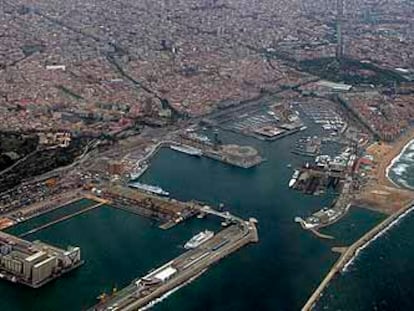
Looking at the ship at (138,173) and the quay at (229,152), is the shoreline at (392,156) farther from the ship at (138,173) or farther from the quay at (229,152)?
the ship at (138,173)

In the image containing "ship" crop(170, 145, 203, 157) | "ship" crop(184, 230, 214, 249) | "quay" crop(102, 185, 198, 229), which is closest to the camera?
"ship" crop(184, 230, 214, 249)

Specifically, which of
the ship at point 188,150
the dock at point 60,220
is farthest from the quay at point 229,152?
the dock at point 60,220

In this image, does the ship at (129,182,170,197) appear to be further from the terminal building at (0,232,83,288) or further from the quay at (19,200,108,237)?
the terminal building at (0,232,83,288)

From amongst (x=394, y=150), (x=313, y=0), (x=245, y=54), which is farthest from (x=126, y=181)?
(x=313, y=0)

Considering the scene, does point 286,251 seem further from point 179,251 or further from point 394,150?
point 394,150

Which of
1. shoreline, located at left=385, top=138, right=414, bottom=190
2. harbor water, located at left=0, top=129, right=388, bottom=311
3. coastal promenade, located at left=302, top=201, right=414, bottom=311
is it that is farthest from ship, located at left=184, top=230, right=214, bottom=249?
shoreline, located at left=385, top=138, right=414, bottom=190

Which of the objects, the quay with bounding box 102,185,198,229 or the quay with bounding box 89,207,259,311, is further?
the quay with bounding box 102,185,198,229

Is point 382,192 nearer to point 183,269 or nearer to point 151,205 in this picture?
point 151,205
